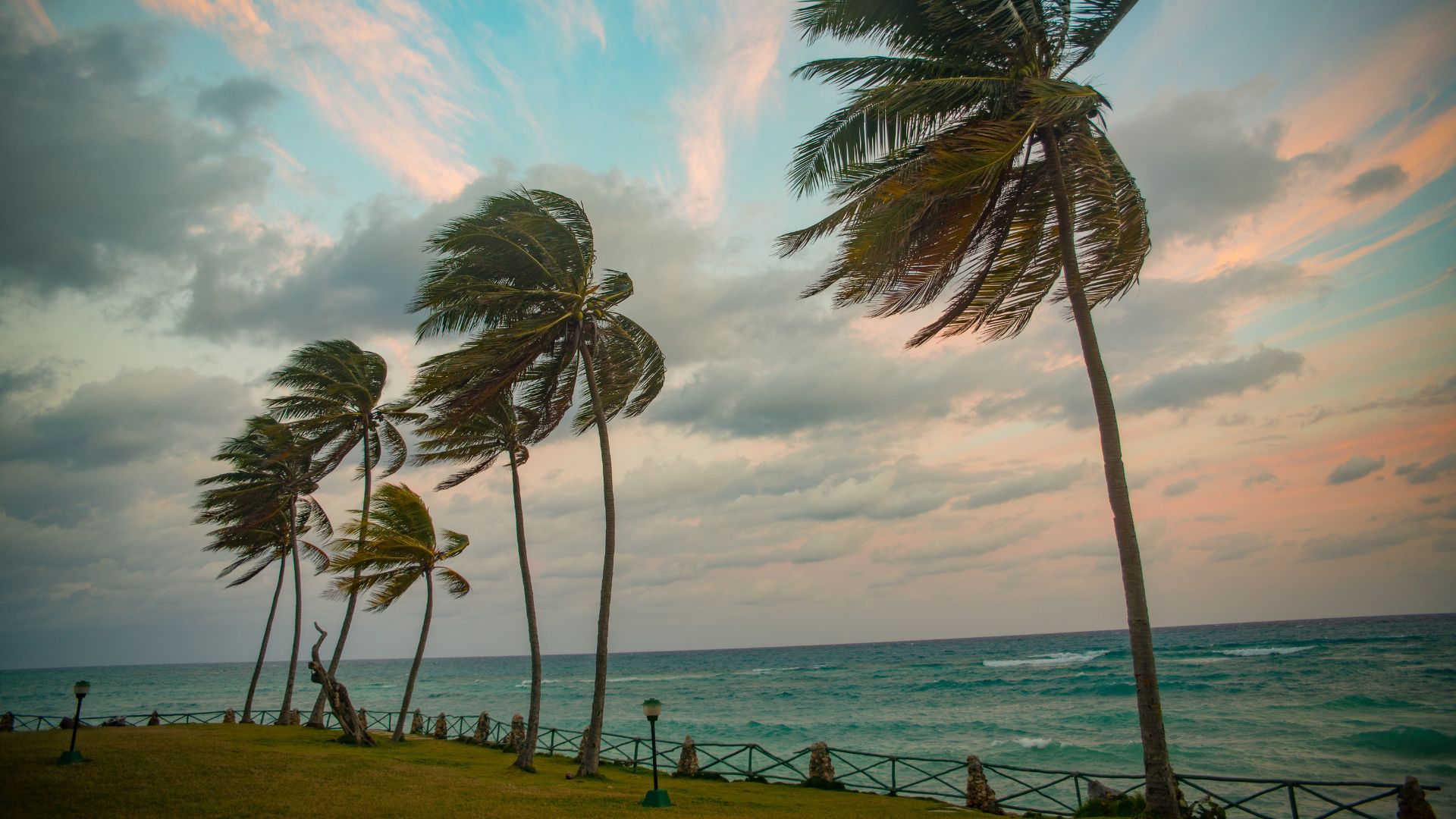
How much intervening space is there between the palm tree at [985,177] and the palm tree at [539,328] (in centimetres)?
576

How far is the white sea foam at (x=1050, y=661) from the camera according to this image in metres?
59.1

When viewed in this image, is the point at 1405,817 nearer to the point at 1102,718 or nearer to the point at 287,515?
the point at 1102,718

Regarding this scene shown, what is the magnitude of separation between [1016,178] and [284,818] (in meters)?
11.7

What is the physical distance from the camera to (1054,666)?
181 feet

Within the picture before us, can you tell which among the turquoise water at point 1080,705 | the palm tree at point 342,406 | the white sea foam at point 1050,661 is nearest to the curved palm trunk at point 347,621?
the palm tree at point 342,406

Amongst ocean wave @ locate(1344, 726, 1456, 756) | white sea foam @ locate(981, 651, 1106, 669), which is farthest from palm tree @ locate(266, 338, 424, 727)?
white sea foam @ locate(981, 651, 1106, 669)

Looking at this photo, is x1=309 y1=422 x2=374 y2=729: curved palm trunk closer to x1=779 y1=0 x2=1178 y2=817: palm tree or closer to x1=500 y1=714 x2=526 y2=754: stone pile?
x1=500 y1=714 x2=526 y2=754: stone pile

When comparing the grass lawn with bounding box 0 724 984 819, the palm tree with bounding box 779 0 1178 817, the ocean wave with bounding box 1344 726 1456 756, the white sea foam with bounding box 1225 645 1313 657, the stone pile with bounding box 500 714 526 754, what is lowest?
the white sea foam with bounding box 1225 645 1313 657

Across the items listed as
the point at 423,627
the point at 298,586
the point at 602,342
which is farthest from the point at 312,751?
the point at 298,586

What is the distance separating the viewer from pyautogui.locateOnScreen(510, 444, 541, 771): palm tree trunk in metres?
13.8

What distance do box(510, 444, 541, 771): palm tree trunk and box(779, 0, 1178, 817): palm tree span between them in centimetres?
870

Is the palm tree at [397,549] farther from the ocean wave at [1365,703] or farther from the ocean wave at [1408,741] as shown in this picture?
the ocean wave at [1365,703]

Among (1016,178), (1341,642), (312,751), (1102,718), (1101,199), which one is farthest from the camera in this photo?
(1341,642)

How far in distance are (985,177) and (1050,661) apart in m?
63.6
